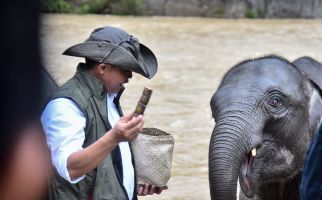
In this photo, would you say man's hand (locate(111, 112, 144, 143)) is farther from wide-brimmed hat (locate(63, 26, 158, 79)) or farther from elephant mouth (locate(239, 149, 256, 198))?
elephant mouth (locate(239, 149, 256, 198))

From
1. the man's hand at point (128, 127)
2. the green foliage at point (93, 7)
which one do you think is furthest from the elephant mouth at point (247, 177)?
the green foliage at point (93, 7)

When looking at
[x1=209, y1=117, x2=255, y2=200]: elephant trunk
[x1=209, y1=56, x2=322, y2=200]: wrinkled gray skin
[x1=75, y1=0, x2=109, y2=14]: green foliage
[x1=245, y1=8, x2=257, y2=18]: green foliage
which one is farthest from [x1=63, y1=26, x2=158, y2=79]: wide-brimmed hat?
[x1=245, y1=8, x2=257, y2=18]: green foliage

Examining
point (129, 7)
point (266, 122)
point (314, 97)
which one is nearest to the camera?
point (266, 122)

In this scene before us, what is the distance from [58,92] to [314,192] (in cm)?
189

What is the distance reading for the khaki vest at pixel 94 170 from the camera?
10.9 feet

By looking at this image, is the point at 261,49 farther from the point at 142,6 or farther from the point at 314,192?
the point at 314,192

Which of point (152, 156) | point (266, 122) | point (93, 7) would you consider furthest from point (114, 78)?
point (93, 7)

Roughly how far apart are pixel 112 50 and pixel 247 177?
1.26 metres

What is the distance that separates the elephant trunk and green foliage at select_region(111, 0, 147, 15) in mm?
16168

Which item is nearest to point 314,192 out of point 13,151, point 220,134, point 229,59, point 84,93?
point 13,151

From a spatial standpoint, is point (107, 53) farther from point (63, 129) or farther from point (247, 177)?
point (247, 177)

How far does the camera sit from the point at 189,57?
14.4 metres

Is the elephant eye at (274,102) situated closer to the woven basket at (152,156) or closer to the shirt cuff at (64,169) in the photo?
the woven basket at (152,156)

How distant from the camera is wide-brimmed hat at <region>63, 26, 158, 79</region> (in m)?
3.38
